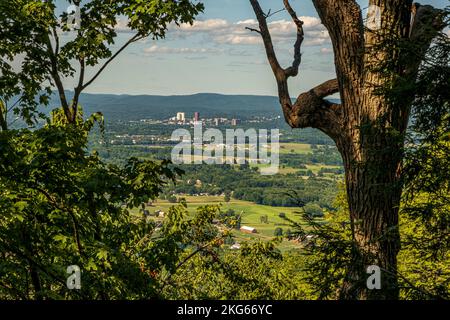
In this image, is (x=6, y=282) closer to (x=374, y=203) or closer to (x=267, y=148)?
(x=374, y=203)

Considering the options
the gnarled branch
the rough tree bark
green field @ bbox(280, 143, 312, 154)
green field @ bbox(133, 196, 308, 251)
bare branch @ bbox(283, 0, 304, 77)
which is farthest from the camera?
green field @ bbox(280, 143, 312, 154)

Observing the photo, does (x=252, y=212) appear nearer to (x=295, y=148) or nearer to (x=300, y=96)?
(x=295, y=148)

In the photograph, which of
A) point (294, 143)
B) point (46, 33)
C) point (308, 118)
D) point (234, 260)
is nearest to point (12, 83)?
point (46, 33)

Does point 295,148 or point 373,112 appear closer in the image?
point 373,112

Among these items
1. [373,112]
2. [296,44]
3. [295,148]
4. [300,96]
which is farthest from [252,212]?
[373,112]

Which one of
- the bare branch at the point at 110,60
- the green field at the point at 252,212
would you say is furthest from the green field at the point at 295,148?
the bare branch at the point at 110,60

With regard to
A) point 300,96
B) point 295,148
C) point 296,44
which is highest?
point 296,44

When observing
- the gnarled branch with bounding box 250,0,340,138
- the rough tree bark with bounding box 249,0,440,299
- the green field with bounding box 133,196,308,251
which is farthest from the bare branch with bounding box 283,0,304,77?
the green field with bounding box 133,196,308,251

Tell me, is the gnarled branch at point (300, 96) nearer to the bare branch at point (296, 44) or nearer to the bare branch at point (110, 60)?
the bare branch at point (296, 44)

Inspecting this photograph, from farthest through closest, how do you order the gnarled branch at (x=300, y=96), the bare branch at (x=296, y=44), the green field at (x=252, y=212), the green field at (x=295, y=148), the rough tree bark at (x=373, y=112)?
the green field at (x=295, y=148), the green field at (x=252, y=212), the bare branch at (x=296, y=44), the gnarled branch at (x=300, y=96), the rough tree bark at (x=373, y=112)

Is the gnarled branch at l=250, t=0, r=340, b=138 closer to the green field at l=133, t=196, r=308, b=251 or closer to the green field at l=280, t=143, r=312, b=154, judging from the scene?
the green field at l=133, t=196, r=308, b=251
